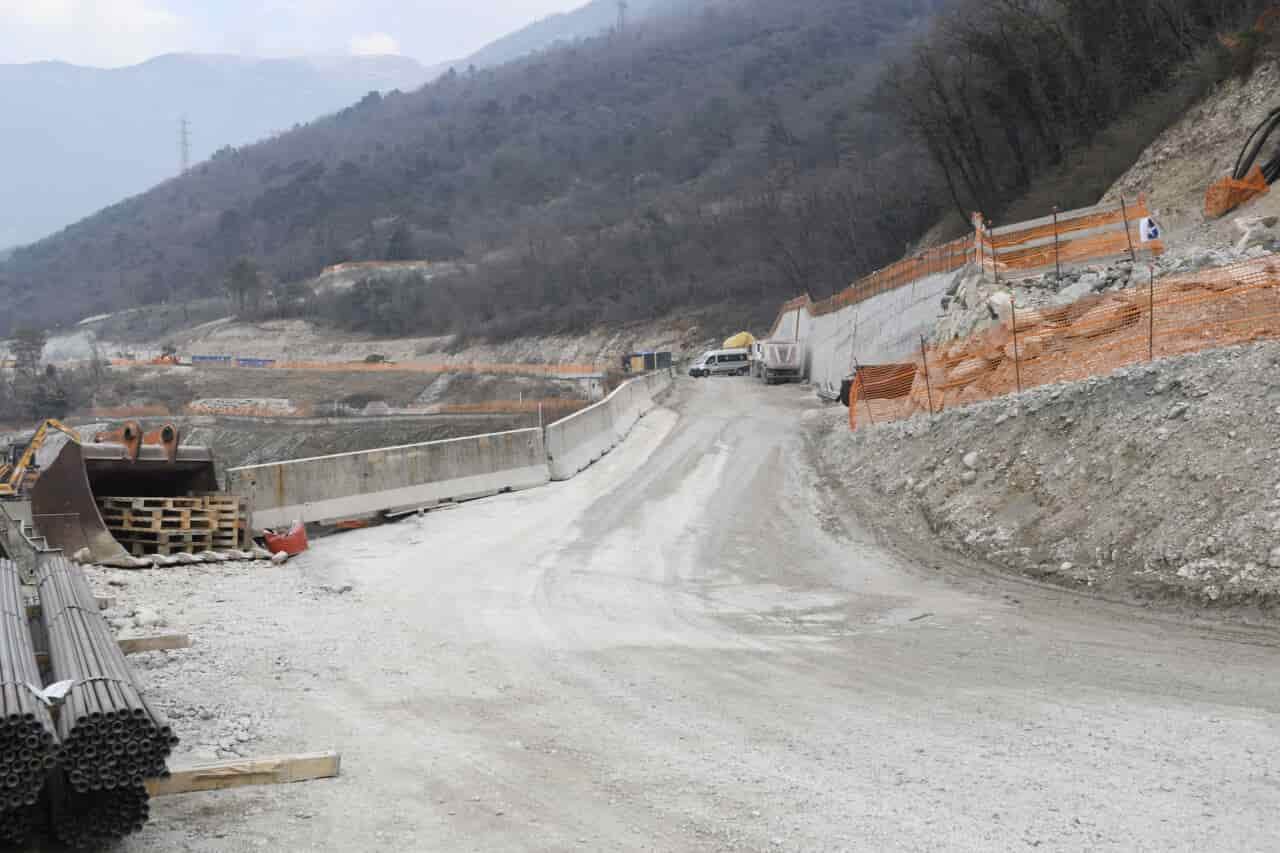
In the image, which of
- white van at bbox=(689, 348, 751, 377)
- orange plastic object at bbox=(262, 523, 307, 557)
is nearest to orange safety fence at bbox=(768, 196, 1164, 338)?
orange plastic object at bbox=(262, 523, 307, 557)

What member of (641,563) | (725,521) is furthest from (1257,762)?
(725,521)

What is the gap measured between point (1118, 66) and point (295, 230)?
569 feet

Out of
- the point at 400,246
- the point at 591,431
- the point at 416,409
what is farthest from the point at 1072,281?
the point at 400,246

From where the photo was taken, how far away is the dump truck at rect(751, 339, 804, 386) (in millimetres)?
48469

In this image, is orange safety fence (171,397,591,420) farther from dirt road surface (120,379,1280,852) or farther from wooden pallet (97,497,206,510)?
dirt road surface (120,379,1280,852)

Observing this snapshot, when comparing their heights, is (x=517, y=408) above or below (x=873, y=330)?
below

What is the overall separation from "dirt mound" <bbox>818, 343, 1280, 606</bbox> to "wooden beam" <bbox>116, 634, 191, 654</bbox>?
9416 mm

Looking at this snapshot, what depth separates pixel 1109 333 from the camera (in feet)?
54.7

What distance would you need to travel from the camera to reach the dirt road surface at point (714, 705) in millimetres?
6223

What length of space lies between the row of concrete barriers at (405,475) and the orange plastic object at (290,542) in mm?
1255

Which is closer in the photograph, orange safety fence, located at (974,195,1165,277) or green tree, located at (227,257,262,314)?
orange safety fence, located at (974,195,1165,277)

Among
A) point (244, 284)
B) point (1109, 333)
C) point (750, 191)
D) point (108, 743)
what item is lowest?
point (108, 743)

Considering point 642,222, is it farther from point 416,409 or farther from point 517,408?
point 517,408

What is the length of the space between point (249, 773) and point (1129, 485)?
10.3 metres
